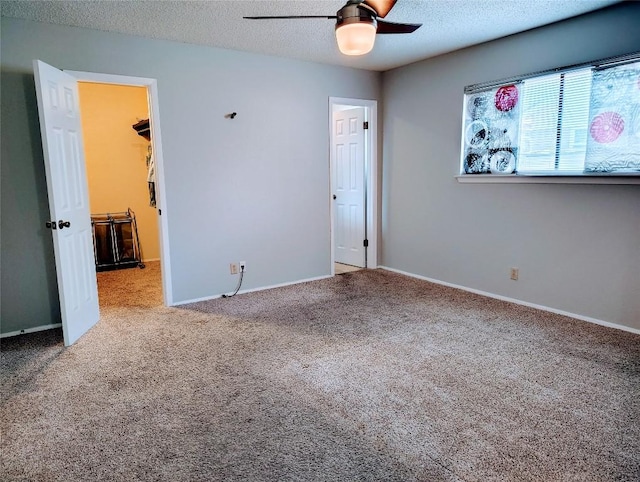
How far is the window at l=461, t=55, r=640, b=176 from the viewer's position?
9.73 ft

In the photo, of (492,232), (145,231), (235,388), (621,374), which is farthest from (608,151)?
(145,231)

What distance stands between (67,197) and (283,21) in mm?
2181

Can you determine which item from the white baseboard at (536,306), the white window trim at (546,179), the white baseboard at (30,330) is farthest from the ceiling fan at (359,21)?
the white baseboard at (30,330)

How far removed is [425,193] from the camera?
468cm

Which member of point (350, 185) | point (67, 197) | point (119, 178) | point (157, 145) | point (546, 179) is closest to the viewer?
point (67, 197)

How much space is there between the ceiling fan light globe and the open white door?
2129 mm

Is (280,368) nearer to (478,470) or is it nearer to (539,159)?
(478,470)

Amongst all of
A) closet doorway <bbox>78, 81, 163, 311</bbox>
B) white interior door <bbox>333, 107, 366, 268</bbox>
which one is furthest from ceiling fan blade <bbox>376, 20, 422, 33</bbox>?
closet doorway <bbox>78, 81, 163, 311</bbox>

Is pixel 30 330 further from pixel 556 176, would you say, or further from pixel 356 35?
pixel 556 176

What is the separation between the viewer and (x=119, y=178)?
5.73 meters

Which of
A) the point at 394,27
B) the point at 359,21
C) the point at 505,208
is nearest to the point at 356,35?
the point at 359,21

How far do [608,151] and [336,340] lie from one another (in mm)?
2547

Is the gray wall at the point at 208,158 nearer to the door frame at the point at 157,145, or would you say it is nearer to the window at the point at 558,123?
the door frame at the point at 157,145

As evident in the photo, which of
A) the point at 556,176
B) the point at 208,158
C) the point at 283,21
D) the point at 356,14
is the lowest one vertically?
Answer: the point at 556,176
